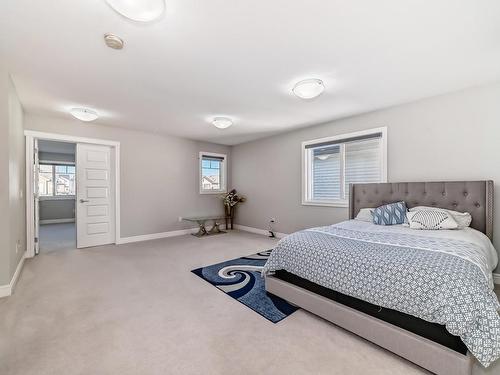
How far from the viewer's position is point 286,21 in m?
1.75

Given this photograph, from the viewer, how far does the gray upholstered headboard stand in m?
2.70

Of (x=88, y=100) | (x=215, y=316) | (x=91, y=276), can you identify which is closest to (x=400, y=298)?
(x=215, y=316)

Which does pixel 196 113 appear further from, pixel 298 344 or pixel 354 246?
pixel 298 344

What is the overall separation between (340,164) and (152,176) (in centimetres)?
410

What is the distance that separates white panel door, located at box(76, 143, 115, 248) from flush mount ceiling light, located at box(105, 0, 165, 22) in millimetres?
3855

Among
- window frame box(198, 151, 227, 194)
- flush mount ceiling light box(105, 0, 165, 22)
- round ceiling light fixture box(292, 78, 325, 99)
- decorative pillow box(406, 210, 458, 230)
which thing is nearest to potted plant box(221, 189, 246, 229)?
window frame box(198, 151, 227, 194)

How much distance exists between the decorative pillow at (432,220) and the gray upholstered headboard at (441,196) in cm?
37

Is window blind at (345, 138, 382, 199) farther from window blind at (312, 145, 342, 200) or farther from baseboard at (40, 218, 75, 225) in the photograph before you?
baseboard at (40, 218, 75, 225)

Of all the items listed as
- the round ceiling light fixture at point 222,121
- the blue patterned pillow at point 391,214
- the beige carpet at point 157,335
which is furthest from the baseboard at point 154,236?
the blue patterned pillow at point 391,214

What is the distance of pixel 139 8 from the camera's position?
1459 millimetres

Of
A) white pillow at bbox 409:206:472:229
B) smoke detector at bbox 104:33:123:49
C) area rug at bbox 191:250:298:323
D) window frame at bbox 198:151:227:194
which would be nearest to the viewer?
smoke detector at bbox 104:33:123:49

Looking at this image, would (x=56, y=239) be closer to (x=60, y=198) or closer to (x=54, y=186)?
(x=60, y=198)

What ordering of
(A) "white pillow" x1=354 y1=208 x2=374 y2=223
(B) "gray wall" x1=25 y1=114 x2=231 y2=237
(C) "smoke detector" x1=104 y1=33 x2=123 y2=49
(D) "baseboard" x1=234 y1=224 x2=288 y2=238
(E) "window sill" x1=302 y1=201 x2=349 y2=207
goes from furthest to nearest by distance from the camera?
(D) "baseboard" x1=234 y1=224 x2=288 y2=238 → (B) "gray wall" x1=25 y1=114 x2=231 y2=237 → (E) "window sill" x1=302 y1=201 x2=349 y2=207 → (A) "white pillow" x1=354 y1=208 x2=374 y2=223 → (C) "smoke detector" x1=104 y1=33 x2=123 y2=49

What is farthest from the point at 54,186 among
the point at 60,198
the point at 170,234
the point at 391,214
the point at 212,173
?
the point at 391,214
